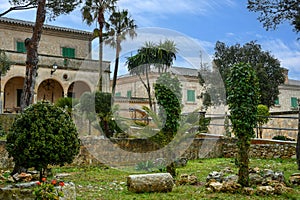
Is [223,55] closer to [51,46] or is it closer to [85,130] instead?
[85,130]

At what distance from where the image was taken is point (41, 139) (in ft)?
23.0

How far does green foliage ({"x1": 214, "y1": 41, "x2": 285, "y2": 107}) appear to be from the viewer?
69.9 ft

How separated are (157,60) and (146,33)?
133cm

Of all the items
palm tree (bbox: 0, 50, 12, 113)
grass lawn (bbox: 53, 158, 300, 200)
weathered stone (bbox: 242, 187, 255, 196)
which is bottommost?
grass lawn (bbox: 53, 158, 300, 200)

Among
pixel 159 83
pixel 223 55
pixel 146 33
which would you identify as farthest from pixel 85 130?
pixel 223 55

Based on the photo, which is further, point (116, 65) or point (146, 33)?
point (116, 65)

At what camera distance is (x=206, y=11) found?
10352mm

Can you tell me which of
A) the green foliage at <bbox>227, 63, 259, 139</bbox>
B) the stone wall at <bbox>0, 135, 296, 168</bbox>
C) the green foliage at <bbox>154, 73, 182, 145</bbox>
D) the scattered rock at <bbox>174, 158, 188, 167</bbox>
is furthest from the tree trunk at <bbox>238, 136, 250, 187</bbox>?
the stone wall at <bbox>0, 135, 296, 168</bbox>

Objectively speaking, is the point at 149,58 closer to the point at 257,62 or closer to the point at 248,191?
the point at 248,191

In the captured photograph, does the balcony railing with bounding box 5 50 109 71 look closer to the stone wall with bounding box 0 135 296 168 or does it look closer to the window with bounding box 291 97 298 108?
the stone wall with bounding box 0 135 296 168

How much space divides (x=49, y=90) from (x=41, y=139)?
1871 centimetres

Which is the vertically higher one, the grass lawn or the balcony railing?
the balcony railing

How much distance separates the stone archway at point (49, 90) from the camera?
24.5 m

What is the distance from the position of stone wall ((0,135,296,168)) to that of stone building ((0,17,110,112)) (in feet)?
37.1
